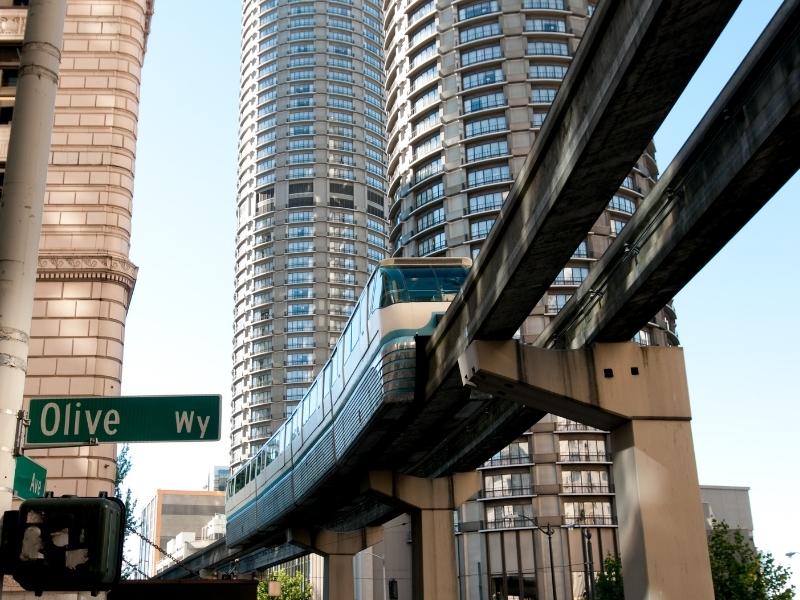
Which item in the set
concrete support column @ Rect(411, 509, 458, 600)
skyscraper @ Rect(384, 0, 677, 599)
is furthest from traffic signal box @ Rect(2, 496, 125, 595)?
skyscraper @ Rect(384, 0, 677, 599)

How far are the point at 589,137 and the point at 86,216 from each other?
593 inches

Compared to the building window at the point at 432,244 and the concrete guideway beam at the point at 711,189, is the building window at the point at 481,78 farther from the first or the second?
the concrete guideway beam at the point at 711,189

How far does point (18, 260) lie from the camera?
598 centimetres

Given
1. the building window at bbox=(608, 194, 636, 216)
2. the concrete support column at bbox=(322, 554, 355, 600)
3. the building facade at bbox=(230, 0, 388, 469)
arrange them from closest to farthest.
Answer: the concrete support column at bbox=(322, 554, 355, 600), the building window at bbox=(608, 194, 636, 216), the building facade at bbox=(230, 0, 388, 469)

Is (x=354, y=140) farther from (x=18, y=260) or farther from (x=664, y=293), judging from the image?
(x=18, y=260)

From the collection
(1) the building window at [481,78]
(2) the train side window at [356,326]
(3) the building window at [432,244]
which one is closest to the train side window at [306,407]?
(2) the train side window at [356,326]

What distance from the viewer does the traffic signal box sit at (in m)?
4.86

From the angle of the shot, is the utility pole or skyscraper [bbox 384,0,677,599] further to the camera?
skyscraper [bbox 384,0,677,599]

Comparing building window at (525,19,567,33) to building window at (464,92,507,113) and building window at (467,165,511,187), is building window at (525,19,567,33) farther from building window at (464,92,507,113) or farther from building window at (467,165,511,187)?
building window at (467,165,511,187)

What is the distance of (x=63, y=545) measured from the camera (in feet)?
Answer: 16.2

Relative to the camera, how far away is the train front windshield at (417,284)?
90.6ft

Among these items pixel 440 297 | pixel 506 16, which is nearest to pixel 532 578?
pixel 506 16

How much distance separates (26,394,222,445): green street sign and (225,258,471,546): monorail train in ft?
60.9

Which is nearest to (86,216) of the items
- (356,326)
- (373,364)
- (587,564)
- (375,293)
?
(375,293)
